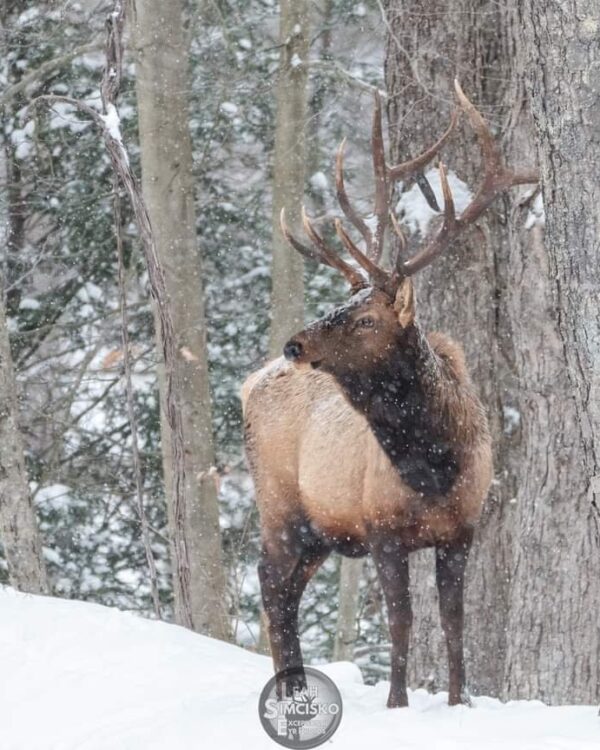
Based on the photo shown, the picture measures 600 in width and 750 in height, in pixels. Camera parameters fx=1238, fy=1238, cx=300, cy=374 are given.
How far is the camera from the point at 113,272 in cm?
1334

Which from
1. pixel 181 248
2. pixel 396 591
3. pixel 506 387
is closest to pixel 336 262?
pixel 396 591

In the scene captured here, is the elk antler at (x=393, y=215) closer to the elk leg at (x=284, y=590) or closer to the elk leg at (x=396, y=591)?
the elk leg at (x=396, y=591)

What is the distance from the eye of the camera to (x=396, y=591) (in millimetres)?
5637

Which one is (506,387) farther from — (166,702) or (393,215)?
(166,702)

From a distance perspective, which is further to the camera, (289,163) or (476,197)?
(289,163)

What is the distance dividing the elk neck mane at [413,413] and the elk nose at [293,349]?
0.93 ft

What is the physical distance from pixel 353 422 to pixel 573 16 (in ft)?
7.87

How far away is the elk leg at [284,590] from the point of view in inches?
253

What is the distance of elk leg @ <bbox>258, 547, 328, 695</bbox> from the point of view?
253 inches

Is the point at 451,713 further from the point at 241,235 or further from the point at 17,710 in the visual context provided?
the point at 241,235

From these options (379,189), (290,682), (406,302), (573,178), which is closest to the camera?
(573,178)

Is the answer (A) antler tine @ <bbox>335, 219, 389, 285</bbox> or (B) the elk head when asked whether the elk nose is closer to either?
(B) the elk head

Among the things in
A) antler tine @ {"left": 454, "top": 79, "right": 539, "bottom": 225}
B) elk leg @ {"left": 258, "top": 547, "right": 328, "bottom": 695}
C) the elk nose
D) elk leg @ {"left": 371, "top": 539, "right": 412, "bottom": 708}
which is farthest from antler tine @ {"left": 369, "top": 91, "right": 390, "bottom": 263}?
elk leg @ {"left": 258, "top": 547, "right": 328, "bottom": 695}

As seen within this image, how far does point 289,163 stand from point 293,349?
20.5 feet
